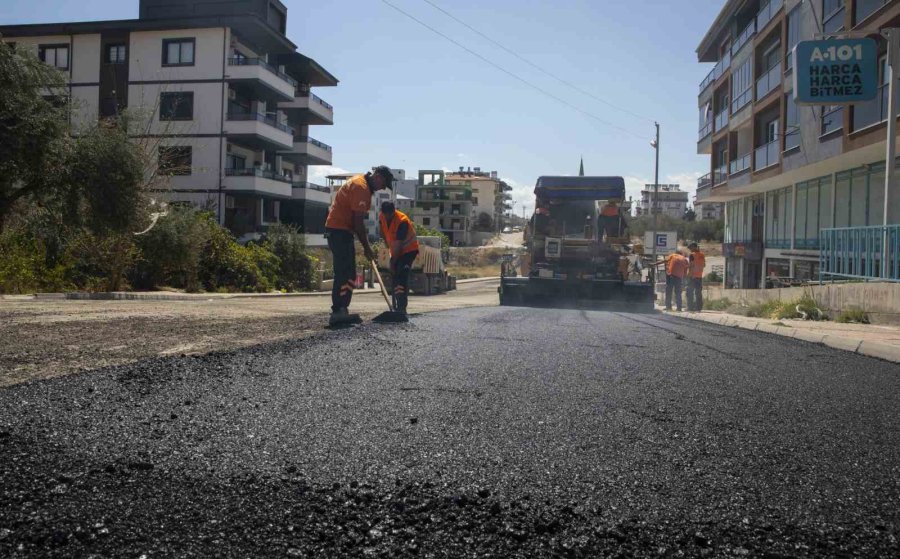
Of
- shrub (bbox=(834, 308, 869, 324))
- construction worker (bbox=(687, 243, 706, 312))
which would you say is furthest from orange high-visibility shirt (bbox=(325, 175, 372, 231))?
construction worker (bbox=(687, 243, 706, 312))

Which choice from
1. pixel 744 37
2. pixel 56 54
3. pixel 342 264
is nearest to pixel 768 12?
pixel 744 37

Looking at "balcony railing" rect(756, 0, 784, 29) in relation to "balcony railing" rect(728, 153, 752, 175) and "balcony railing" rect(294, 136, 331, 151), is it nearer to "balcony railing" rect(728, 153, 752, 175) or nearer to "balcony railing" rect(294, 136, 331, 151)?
"balcony railing" rect(728, 153, 752, 175)

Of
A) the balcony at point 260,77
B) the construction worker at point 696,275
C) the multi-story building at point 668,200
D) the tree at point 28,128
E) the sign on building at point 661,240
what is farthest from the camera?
the multi-story building at point 668,200

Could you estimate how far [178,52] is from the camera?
35.9 metres

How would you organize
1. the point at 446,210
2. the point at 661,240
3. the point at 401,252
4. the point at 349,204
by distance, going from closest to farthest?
the point at 349,204 → the point at 401,252 → the point at 661,240 → the point at 446,210

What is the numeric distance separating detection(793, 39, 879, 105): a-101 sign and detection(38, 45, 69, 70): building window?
114 ft

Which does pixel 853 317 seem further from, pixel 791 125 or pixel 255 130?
pixel 255 130

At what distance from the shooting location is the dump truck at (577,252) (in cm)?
1861

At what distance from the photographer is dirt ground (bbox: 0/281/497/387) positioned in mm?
4973

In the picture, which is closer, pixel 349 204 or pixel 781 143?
pixel 349 204

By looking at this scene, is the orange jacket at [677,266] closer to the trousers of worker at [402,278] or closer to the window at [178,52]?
the trousers of worker at [402,278]

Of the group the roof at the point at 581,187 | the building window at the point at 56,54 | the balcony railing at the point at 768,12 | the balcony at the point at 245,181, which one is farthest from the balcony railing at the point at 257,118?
the balcony railing at the point at 768,12

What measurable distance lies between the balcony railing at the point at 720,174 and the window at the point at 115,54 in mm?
29353

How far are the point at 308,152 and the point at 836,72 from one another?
3343 centimetres
